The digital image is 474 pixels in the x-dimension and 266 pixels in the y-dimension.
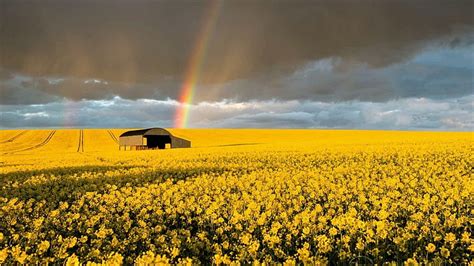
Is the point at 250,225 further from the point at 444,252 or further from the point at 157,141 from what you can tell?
the point at 157,141

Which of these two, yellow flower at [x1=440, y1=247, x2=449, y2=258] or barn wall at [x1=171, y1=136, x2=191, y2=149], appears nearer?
yellow flower at [x1=440, y1=247, x2=449, y2=258]

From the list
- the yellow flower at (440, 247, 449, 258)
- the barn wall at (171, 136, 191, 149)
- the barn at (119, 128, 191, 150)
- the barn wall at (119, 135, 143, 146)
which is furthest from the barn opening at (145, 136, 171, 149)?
the yellow flower at (440, 247, 449, 258)

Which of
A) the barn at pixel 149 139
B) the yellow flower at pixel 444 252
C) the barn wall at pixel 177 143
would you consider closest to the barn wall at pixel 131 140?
the barn at pixel 149 139

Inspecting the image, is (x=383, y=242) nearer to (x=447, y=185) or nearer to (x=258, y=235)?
(x=258, y=235)

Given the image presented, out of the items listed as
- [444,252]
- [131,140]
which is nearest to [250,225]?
[444,252]

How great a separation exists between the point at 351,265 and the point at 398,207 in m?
4.71

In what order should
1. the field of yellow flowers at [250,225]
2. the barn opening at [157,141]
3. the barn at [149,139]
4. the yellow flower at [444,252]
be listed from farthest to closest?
the barn opening at [157,141], the barn at [149,139], the field of yellow flowers at [250,225], the yellow flower at [444,252]

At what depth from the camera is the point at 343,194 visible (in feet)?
44.8

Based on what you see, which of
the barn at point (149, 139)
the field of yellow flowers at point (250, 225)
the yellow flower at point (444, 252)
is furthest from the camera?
the barn at point (149, 139)

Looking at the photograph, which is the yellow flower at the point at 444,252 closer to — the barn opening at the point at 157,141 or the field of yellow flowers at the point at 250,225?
the field of yellow flowers at the point at 250,225

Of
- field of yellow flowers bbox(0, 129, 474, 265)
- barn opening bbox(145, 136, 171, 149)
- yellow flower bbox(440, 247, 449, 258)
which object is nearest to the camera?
yellow flower bbox(440, 247, 449, 258)

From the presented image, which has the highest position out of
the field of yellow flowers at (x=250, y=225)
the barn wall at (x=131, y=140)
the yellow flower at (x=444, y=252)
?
the barn wall at (x=131, y=140)

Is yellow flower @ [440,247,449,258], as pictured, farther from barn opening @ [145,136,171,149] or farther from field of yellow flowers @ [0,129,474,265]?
barn opening @ [145,136,171,149]

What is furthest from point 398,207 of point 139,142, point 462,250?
point 139,142
